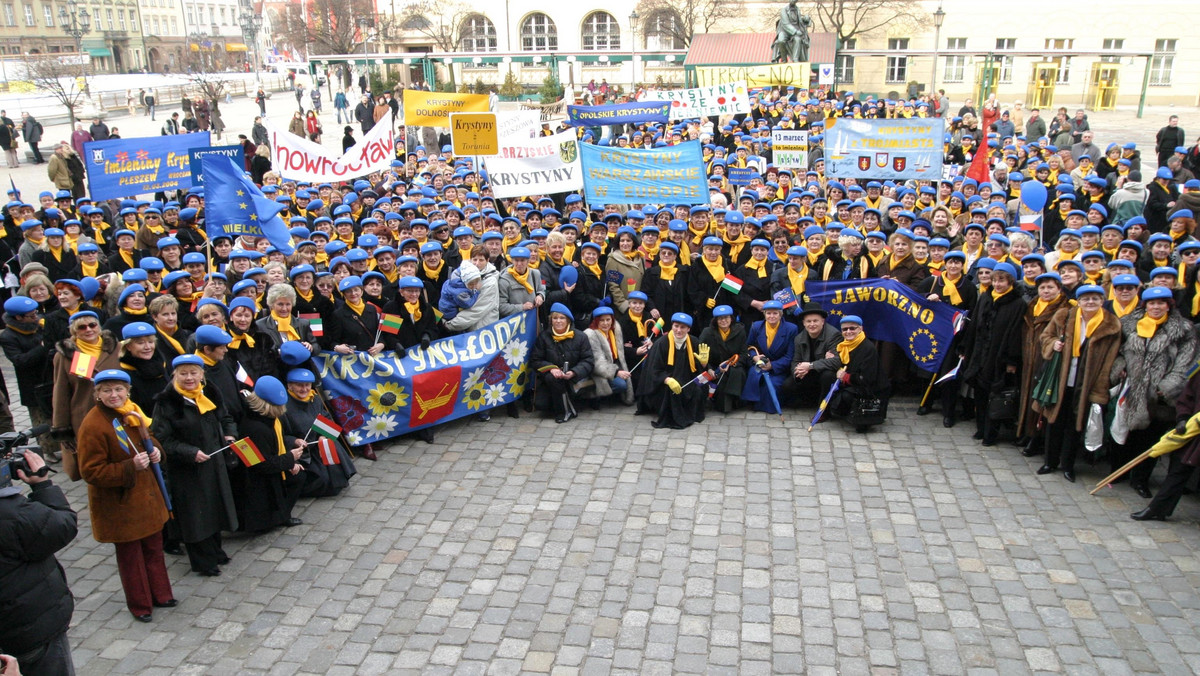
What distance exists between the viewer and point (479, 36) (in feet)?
201

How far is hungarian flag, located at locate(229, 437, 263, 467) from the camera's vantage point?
690 centimetres

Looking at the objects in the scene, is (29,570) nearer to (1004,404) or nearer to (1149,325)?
(1004,404)

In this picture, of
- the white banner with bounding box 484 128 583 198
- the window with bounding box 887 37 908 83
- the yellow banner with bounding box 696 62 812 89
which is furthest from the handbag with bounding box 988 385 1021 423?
the window with bounding box 887 37 908 83

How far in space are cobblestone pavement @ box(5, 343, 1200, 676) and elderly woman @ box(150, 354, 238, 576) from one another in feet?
1.03

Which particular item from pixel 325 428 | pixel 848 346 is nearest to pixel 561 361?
pixel 325 428

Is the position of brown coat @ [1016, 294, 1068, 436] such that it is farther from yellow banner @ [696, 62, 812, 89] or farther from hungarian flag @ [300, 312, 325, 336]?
yellow banner @ [696, 62, 812, 89]

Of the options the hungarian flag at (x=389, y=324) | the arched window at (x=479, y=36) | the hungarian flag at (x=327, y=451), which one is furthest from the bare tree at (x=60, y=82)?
the hungarian flag at (x=327, y=451)

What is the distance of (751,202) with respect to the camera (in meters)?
12.9

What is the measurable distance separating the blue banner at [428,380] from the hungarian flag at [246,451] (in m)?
1.69

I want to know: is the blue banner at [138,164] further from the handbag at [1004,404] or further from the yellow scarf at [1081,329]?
the yellow scarf at [1081,329]

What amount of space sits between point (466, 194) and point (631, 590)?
909cm

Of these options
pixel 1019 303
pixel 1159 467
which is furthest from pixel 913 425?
pixel 1159 467

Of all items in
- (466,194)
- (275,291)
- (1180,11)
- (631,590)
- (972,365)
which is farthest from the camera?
(1180,11)

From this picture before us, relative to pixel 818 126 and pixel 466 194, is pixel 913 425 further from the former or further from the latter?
pixel 818 126
